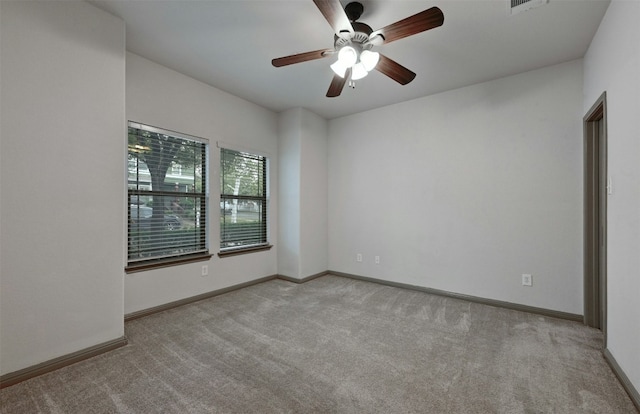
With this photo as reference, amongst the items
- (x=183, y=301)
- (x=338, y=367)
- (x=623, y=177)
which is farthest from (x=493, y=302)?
(x=183, y=301)

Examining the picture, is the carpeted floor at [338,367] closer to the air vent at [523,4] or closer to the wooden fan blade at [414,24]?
the wooden fan blade at [414,24]

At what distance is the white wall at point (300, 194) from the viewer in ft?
14.3

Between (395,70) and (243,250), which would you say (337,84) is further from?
(243,250)

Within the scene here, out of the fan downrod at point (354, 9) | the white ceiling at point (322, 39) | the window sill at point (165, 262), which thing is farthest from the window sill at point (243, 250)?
the fan downrod at point (354, 9)

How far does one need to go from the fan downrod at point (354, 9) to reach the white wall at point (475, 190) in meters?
2.11

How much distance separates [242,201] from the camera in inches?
162

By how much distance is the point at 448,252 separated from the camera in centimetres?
370

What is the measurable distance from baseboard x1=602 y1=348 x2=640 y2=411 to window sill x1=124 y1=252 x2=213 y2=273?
387cm

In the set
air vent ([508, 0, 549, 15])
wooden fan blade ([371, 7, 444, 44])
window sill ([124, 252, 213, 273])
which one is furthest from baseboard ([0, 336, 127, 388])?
air vent ([508, 0, 549, 15])

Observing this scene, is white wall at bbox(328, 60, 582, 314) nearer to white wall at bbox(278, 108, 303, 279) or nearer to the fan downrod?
white wall at bbox(278, 108, 303, 279)

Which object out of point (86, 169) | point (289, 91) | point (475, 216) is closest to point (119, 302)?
point (86, 169)

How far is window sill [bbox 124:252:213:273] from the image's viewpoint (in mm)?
2893

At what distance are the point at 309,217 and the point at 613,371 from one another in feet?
11.7

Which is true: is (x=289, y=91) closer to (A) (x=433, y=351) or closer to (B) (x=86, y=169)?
(B) (x=86, y=169)
